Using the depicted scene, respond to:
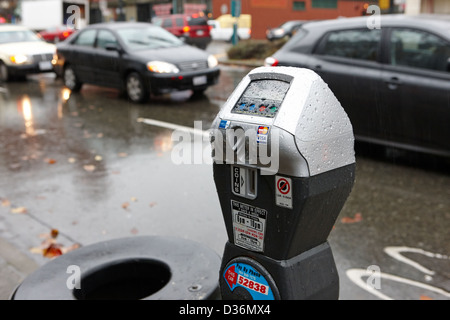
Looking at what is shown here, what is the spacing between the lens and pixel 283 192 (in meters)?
1.79

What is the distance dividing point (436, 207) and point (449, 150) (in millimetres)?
1004

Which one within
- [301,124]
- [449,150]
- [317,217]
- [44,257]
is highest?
[301,124]

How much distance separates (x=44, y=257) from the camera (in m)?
4.15

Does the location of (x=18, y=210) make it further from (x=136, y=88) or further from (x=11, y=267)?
(x=136, y=88)

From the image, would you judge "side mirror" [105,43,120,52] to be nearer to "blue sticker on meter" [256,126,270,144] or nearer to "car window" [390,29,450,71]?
"car window" [390,29,450,71]

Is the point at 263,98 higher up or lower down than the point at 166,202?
higher up

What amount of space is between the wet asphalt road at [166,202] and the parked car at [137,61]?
5.80ft

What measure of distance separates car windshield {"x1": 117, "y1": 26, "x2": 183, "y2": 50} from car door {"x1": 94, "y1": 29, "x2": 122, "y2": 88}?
9.7 inches

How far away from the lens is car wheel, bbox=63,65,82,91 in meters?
12.3

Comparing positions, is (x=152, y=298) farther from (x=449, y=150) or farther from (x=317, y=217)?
(x=449, y=150)

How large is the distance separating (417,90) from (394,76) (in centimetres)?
32

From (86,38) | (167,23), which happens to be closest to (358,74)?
(86,38)

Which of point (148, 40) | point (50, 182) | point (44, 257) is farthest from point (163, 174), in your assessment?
point (148, 40)

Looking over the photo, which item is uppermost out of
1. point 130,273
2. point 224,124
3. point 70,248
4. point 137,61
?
point 224,124
